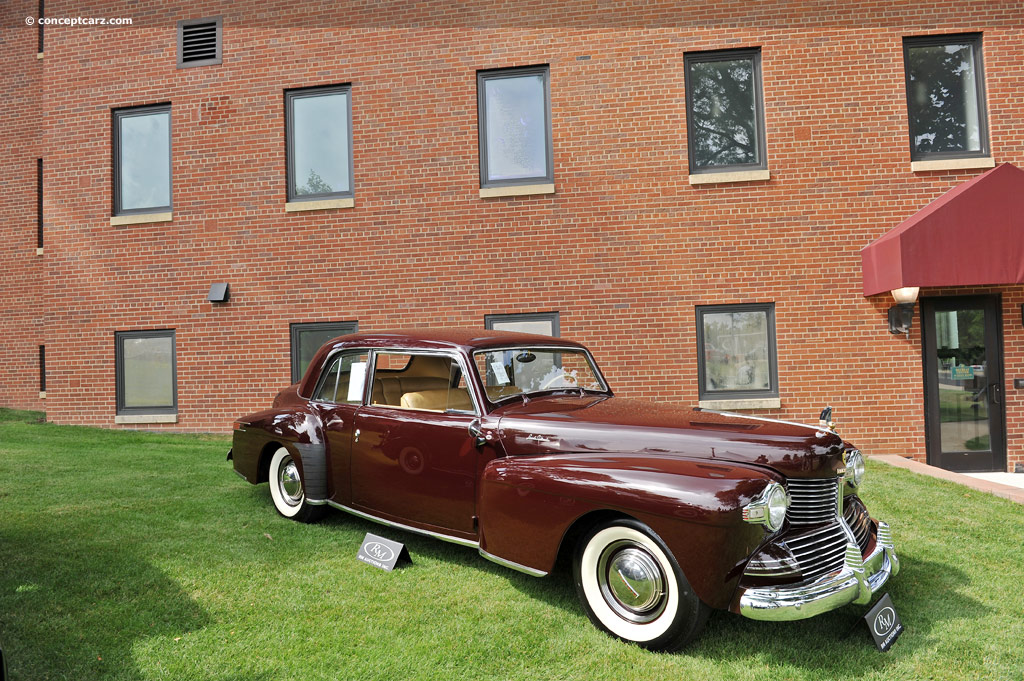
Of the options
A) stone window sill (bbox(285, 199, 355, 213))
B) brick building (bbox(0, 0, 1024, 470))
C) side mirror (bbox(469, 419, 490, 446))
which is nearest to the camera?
side mirror (bbox(469, 419, 490, 446))

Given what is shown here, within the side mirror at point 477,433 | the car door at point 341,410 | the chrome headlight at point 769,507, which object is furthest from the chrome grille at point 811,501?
the car door at point 341,410

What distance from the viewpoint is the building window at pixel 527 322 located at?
28.0ft

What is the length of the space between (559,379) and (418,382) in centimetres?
107

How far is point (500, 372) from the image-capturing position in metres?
4.13

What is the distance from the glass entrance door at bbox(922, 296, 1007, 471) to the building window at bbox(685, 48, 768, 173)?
3141 millimetres

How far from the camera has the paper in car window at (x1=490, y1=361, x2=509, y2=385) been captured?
13.4 ft

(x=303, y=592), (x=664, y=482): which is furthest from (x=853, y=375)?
(x=303, y=592)

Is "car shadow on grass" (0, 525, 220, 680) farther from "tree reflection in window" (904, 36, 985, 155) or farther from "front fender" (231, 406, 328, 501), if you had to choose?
"tree reflection in window" (904, 36, 985, 155)

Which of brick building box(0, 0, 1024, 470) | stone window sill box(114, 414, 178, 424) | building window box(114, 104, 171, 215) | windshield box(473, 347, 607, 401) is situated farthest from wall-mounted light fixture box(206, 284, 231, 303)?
windshield box(473, 347, 607, 401)

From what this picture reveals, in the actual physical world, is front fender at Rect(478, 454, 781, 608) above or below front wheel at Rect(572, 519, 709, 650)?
above

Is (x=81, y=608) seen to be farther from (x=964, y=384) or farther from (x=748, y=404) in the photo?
(x=964, y=384)

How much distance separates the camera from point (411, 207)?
8.78m

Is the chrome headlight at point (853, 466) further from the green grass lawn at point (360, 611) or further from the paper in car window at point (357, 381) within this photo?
the paper in car window at point (357, 381)

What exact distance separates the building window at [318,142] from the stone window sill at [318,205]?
21 centimetres
